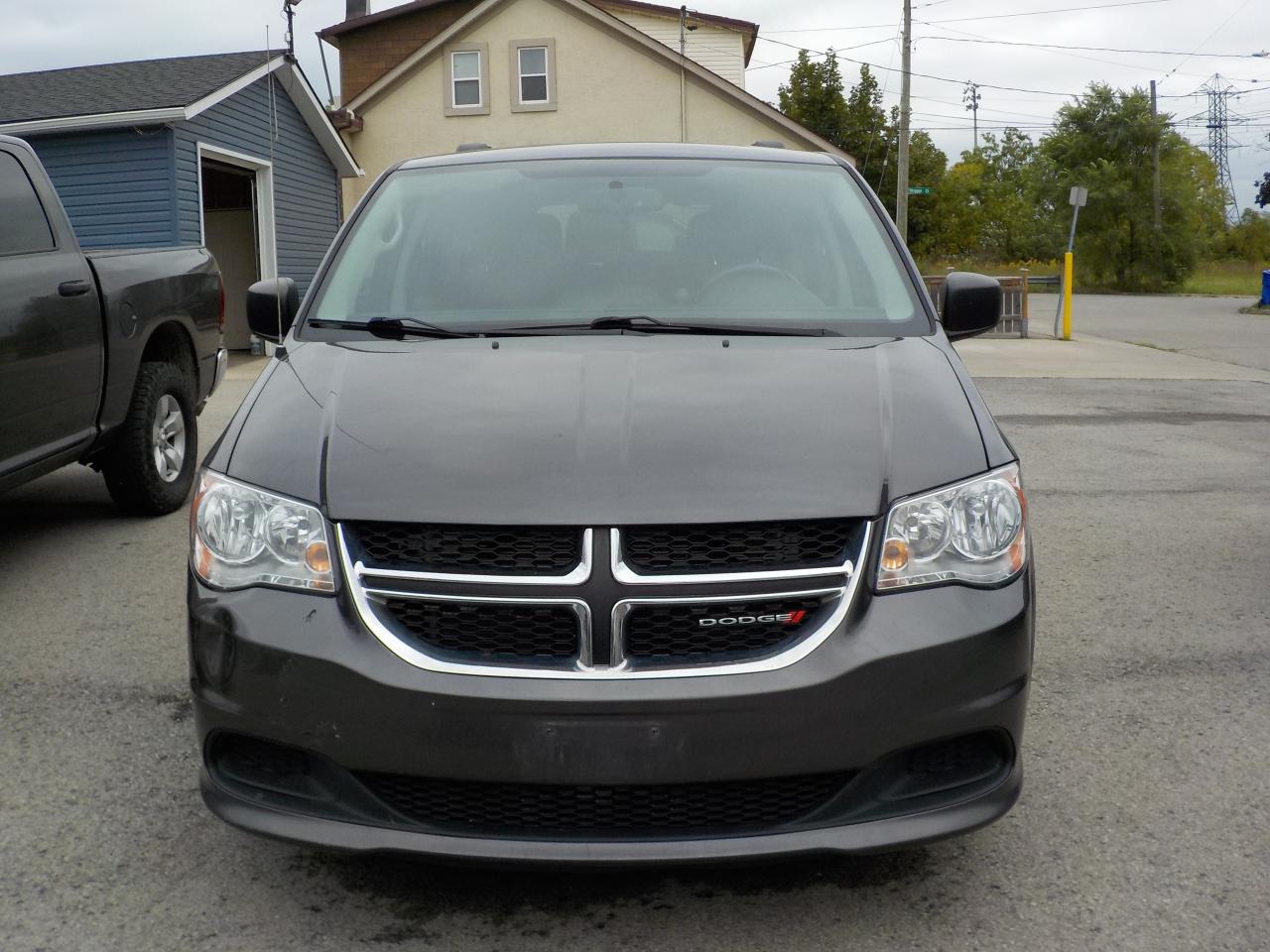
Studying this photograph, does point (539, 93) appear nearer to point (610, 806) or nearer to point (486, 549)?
point (486, 549)

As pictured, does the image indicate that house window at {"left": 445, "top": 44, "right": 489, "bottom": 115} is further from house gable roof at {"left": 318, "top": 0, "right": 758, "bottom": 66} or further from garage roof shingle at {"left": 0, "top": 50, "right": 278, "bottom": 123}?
garage roof shingle at {"left": 0, "top": 50, "right": 278, "bottom": 123}

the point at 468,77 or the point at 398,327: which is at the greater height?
the point at 468,77

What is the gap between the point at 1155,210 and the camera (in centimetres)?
5284

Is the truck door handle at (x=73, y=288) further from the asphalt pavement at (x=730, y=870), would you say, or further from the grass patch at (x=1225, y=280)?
the grass patch at (x=1225, y=280)

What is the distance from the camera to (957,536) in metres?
2.73

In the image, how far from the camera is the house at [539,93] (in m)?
28.6

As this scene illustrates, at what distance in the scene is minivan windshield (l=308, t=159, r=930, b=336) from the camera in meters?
3.69

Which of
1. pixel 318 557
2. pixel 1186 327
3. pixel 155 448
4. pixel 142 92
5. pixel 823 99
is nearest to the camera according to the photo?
pixel 318 557

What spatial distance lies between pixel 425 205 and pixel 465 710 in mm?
2142

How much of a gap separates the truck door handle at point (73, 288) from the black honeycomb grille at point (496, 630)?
4.03 meters

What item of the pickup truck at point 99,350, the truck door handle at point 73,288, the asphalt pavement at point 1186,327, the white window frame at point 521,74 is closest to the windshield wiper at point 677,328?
the pickup truck at point 99,350


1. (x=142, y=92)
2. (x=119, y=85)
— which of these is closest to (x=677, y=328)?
(x=142, y=92)

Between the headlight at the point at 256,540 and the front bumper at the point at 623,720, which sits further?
the headlight at the point at 256,540

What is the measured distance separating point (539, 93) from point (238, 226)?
1089cm
